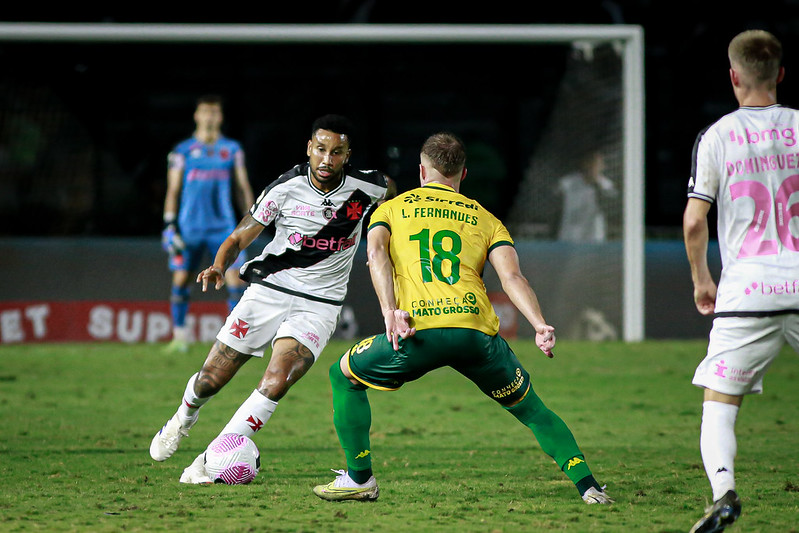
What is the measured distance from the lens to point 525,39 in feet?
39.3

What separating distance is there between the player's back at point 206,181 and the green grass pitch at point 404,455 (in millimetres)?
1456

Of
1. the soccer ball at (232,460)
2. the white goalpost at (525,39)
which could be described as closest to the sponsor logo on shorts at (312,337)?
the soccer ball at (232,460)

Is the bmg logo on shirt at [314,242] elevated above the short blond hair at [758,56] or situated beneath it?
situated beneath

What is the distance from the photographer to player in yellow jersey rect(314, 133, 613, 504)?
4.68m

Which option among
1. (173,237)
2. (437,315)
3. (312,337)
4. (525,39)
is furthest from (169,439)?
(525,39)

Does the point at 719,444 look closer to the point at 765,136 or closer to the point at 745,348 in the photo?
the point at 745,348

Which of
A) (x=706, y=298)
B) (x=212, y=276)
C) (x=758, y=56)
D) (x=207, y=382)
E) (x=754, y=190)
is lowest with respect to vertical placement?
(x=207, y=382)

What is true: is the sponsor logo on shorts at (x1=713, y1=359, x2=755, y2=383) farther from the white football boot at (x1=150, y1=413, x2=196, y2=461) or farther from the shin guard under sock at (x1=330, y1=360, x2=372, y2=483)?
the white football boot at (x1=150, y1=413, x2=196, y2=461)

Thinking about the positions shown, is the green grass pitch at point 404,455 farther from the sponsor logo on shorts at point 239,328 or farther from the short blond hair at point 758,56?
the short blond hair at point 758,56

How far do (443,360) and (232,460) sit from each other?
50.4 inches

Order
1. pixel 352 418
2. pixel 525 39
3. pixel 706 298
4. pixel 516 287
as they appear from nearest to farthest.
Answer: pixel 706 298
pixel 516 287
pixel 352 418
pixel 525 39

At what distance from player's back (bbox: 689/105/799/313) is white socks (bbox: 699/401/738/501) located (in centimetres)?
42

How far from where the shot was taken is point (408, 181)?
13.1 m

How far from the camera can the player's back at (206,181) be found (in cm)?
1109
